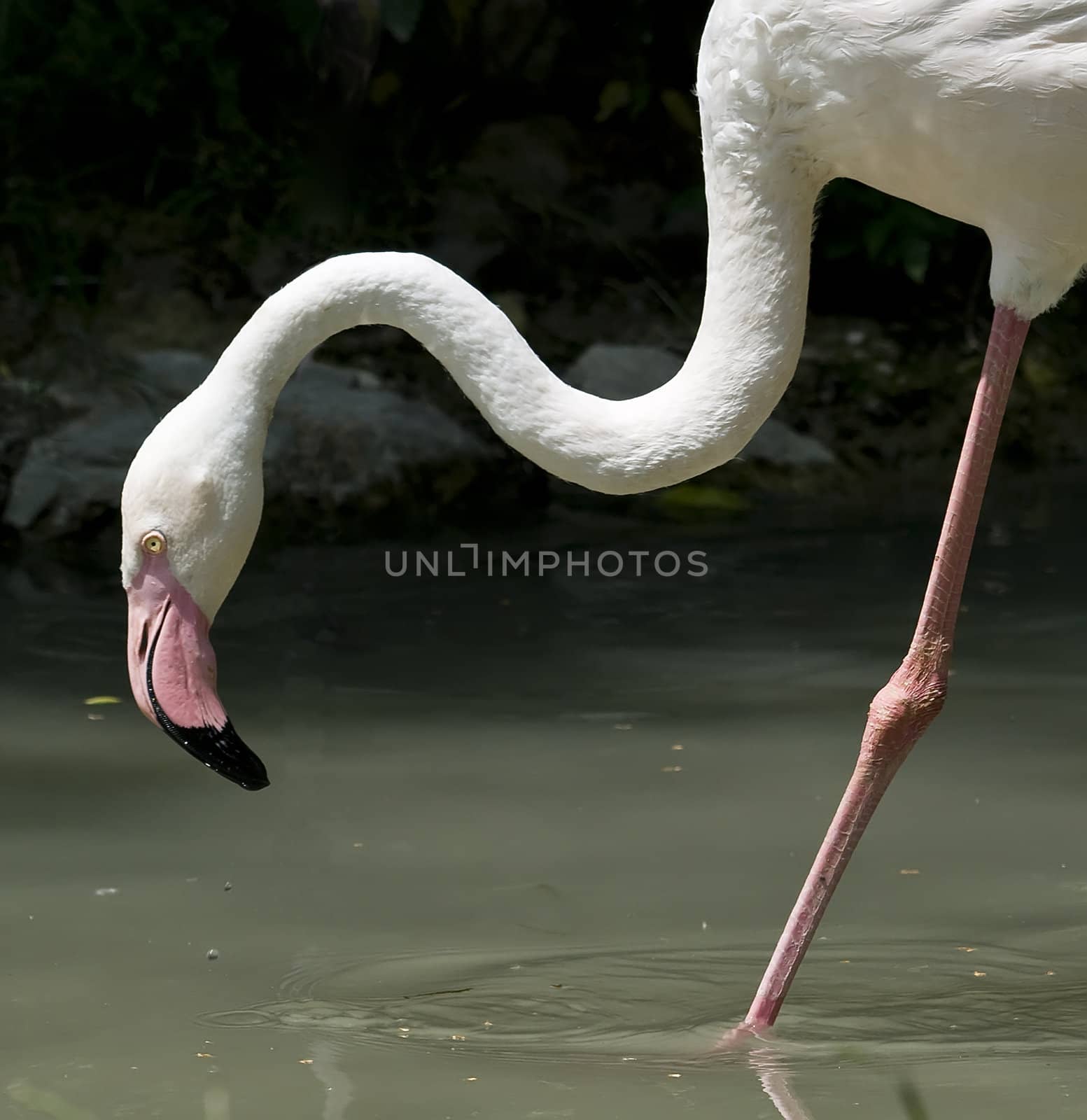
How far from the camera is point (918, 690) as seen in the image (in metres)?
3.76

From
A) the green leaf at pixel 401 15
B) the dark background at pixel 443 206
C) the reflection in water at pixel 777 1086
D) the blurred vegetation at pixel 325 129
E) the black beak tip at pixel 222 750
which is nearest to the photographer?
the reflection in water at pixel 777 1086

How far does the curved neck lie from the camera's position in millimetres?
3514

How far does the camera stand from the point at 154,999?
3.59 metres

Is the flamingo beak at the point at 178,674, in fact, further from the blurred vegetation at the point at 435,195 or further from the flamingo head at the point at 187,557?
the blurred vegetation at the point at 435,195

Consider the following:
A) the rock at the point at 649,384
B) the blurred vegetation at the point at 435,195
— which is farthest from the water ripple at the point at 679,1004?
the blurred vegetation at the point at 435,195

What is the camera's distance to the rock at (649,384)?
8.79 metres

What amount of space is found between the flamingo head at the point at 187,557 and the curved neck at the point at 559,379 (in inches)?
3.3

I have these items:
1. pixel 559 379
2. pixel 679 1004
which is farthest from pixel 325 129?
pixel 679 1004

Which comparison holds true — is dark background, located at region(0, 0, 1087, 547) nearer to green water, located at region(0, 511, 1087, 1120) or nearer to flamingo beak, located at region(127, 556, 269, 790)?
green water, located at region(0, 511, 1087, 1120)

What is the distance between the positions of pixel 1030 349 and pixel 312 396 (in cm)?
368

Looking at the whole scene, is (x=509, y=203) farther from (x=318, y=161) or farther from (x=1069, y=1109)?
(x=1069, y=1109)

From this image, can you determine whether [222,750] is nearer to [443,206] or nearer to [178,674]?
[178,674]

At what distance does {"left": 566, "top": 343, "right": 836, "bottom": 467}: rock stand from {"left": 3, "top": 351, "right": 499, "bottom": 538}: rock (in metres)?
0.64

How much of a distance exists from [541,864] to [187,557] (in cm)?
124
